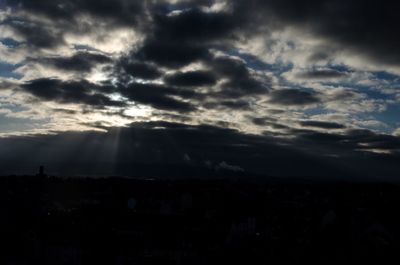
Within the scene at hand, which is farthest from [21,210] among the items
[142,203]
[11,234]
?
[142,203]

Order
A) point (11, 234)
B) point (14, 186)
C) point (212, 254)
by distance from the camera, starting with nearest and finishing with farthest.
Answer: point (212, 254) < point (11, 234) < point (14, 186)

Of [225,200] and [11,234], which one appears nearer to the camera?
[11,234]

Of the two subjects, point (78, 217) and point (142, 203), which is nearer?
point (78, 217)

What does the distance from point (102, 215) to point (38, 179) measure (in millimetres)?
70141

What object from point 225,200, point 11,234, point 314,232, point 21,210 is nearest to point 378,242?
point 314,232

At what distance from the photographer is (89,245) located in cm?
4497

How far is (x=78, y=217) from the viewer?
57.7 m

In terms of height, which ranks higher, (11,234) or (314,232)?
(314,232)

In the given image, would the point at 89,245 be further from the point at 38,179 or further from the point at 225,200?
the point at 38,179

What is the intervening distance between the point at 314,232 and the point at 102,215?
31730 millimetres

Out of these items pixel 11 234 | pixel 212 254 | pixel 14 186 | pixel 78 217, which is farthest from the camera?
pixel 14 186

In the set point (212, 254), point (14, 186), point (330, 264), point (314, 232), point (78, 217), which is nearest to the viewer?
point (330, 264)

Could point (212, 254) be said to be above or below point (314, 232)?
below

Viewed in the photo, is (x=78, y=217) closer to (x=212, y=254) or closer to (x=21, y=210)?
(x=21, y=210)
